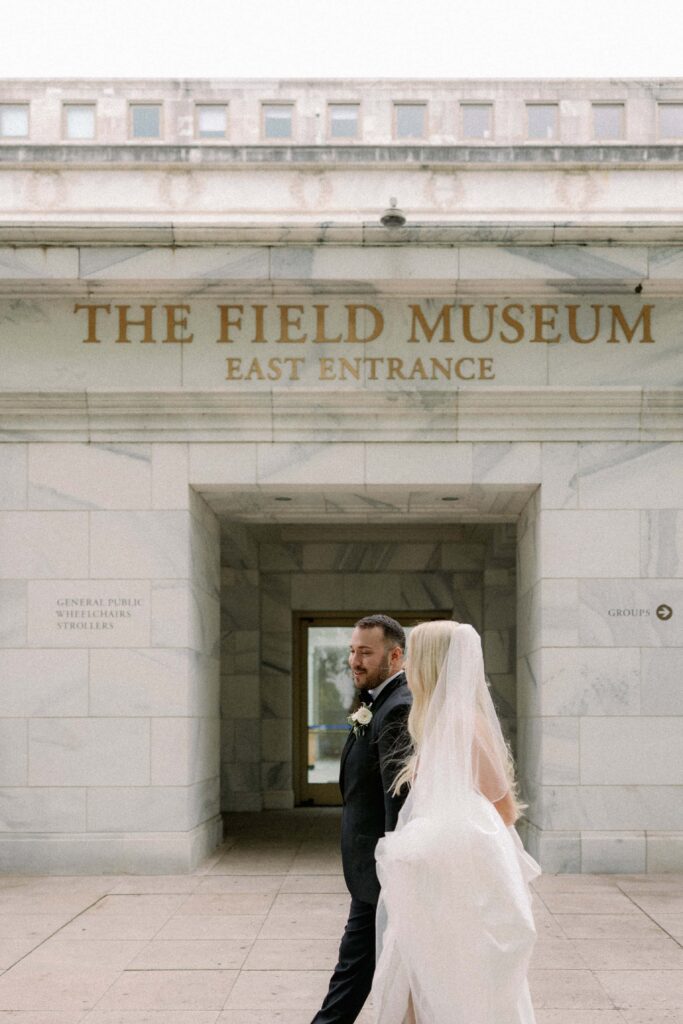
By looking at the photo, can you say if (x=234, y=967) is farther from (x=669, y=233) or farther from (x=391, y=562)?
(x=391, y=562)

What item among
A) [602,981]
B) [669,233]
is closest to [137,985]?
[602,981]

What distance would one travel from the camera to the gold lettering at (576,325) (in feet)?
35.6

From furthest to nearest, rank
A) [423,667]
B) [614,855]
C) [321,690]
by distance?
[321,690]
[614,855]
[423,667]

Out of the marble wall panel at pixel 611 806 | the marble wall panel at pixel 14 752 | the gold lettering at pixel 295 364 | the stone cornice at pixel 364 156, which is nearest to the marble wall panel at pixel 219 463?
the gold lettering at pixel 295 364

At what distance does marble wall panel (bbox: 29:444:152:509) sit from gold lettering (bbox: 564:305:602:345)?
4.00 metres

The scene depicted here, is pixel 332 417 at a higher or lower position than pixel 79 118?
lower

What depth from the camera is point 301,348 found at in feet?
35.6

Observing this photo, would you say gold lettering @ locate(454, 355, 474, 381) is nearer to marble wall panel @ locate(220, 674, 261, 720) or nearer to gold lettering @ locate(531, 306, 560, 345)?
gold lettering @ locate(531, 306, 560, 345)

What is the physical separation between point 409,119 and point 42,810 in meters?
27.3

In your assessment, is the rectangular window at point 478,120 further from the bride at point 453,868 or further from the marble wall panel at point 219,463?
the bride at point 453,868

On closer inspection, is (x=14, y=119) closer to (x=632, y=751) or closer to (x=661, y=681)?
→ (x=661, y=681)

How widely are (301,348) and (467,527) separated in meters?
6.09

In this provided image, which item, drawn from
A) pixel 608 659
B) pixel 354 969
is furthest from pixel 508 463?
pixel 354 969

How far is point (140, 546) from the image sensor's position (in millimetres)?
10773
